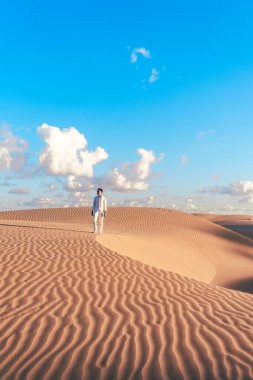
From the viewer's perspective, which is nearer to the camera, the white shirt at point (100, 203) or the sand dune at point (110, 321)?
the sand dune at point (110, 321)

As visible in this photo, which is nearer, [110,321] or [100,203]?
[110,321]

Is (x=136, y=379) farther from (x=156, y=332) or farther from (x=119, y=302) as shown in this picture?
(x=119, y=302)

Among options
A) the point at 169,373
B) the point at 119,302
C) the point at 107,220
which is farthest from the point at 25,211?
the point at 169,373

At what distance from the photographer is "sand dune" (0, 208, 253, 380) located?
4.21 m

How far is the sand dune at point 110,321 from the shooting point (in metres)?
4.21

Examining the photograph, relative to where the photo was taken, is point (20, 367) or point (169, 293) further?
point (169, 293)

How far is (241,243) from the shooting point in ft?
92.1

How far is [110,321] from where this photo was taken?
5.64m

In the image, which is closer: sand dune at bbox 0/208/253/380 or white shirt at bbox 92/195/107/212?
sand dune at bbox 0/208/253/380

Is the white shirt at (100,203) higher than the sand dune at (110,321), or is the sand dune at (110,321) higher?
the white shirt at (100,203)

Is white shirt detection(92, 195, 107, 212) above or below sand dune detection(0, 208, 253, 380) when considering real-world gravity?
above

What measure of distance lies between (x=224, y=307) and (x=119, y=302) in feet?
6.73

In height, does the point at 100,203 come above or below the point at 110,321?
above

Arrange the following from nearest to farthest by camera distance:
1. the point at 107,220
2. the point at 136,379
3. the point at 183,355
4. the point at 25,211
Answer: the point at 136,379 → the point at 183,355 → the point at 107,220 → the point at 25,211
